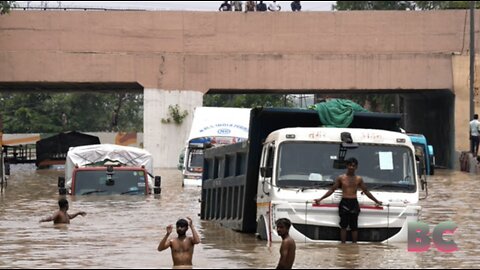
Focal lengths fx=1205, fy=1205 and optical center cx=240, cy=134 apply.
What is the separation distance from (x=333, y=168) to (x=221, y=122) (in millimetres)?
22306

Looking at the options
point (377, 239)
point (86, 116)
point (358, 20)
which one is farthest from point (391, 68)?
point (86, 116)

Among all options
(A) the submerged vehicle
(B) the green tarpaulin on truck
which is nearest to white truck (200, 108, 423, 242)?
(B) the green tarpaulin on truck

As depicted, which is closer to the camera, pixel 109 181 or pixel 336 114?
pixel 336 114

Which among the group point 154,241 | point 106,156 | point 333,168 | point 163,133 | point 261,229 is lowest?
point 154,241

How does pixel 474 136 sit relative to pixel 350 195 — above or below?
above

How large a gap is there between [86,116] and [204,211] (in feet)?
252

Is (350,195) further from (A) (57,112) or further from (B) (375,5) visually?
(A) (57,112)

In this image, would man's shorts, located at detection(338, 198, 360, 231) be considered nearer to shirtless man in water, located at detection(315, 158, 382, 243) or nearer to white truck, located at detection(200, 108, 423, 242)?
shirtless man in water, located at detection(315, 158, 382, 243)

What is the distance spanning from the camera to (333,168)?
18.8 m

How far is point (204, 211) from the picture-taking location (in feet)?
86.5

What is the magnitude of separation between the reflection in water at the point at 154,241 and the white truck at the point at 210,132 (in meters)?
5.00

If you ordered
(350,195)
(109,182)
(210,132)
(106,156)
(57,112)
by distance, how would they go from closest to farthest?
(350,195)
(109,182)
(106,156)
(210,132)
(57,112)

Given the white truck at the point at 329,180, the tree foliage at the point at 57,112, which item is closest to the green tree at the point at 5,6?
the white truck at the point at 329,180

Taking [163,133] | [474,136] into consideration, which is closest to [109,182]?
[474,136]
